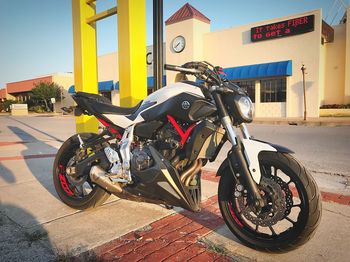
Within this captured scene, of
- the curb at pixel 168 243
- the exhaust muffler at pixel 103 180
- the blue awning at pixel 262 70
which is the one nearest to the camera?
the curb at pixel 168 243

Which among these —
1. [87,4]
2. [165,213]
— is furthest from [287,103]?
[165,213]

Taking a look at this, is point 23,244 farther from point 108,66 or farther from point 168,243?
point 108,66

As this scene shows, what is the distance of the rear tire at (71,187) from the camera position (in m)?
3.43

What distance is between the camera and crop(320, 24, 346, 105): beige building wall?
22266 millimetres

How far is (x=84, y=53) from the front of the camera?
18.2 ft

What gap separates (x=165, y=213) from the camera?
331cm

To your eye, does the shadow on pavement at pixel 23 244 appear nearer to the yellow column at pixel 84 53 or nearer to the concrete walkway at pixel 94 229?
the concrete walkway at pixel 94 229

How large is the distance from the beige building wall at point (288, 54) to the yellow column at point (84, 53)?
59.7ft

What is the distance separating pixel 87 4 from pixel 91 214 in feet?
12.9

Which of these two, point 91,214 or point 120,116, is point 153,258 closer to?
point 91,214

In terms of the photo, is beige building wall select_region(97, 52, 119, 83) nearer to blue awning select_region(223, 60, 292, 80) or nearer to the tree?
blue awning select_region(223, 60, 292, 80)

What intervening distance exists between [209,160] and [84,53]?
3.81 meters

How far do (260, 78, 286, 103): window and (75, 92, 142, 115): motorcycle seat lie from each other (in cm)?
2039

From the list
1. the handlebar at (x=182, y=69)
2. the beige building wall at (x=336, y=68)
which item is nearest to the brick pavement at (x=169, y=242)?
the handlebar at (x=182, y=69)
